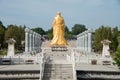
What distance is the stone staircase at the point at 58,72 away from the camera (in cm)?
2322

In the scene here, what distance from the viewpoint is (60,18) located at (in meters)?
61.0

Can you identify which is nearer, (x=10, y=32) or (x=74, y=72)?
(x=74, y=72)

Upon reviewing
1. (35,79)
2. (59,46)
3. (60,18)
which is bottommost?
(35,79)

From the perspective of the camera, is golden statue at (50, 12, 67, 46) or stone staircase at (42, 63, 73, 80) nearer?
stone staircase at (42, 63, 73, 80)

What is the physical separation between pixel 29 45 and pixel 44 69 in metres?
31.8

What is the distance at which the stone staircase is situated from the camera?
Answer: 76.2 feet

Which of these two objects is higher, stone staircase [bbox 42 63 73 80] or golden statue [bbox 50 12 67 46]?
golden statue [bbox 50 12 67 46]

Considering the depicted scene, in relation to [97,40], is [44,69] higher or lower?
lower

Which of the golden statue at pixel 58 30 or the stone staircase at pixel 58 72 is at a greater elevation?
the golden statue at pixel 58 30

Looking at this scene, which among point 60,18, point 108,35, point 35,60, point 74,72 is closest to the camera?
point 74,72

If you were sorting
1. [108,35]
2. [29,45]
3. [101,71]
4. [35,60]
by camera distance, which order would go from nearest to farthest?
[101,71] < [35,60] < [29,45] < [108,35]

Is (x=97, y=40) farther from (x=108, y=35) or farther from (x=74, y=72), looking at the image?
(x=74, y=72)

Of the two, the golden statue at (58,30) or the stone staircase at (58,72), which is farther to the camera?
the golden statue at (58,30)

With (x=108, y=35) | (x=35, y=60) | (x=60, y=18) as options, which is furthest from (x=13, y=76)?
(x=108, y=35)
